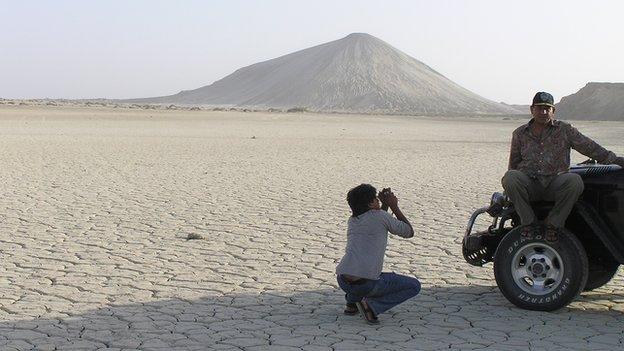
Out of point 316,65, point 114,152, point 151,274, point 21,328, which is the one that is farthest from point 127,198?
point 316,65

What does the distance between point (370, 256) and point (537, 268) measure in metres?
1.26

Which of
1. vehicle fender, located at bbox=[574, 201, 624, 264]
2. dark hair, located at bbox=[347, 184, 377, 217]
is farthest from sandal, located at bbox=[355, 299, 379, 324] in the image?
vehicle fender, located at bbox=[574, 201, 624, 264]

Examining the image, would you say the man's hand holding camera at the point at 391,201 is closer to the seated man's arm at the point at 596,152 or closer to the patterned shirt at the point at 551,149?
the patterned shirt at the point at 551,149

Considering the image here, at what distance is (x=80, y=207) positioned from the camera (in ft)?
46.1

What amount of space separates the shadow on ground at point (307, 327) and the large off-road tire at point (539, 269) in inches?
5.1

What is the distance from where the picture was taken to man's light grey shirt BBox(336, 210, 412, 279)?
6.86 m

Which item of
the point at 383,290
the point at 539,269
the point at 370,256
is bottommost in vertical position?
the point at 383,290

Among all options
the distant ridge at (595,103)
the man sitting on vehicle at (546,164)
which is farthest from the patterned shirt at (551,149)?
the distant ridge at (595,103)

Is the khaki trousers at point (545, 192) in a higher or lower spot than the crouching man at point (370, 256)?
higher

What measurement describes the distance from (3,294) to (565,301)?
4.29 metres

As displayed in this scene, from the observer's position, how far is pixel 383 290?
6902 mm

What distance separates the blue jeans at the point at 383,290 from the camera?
6.88 metres

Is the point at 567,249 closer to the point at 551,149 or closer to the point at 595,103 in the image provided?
the point at 551,149

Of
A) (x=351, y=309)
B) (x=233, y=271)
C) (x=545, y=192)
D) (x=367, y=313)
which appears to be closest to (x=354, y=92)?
(x=233, y=271)
